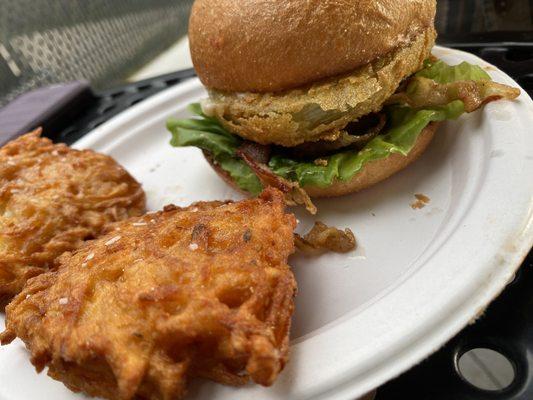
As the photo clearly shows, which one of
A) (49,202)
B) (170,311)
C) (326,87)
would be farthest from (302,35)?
(49,202)

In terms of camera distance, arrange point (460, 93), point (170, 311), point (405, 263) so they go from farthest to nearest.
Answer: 1. point (460, 93)
2. point (405, 263)
3. point (170, 311)

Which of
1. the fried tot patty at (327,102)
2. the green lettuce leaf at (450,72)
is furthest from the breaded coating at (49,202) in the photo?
the green lettuce leaf at (450,72)

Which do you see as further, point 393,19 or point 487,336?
point 393,19

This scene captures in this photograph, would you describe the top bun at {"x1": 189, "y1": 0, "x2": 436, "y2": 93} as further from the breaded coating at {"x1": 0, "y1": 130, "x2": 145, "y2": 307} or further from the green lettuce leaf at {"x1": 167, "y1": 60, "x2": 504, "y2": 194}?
the breaded coating at {"x1": 0, "y1": 130, "x2": 145, "y2": 307}

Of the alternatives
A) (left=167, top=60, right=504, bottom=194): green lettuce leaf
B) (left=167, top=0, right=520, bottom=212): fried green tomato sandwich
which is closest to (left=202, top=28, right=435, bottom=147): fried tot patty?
(left=167, top=0, right=520, bottom=212): fried green tomato sandwich

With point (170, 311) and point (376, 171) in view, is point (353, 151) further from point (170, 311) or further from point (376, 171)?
point (170, 311)

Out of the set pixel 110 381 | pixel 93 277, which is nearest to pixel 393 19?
pixel 93 277

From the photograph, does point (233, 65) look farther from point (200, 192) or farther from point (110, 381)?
point (110, 381)
